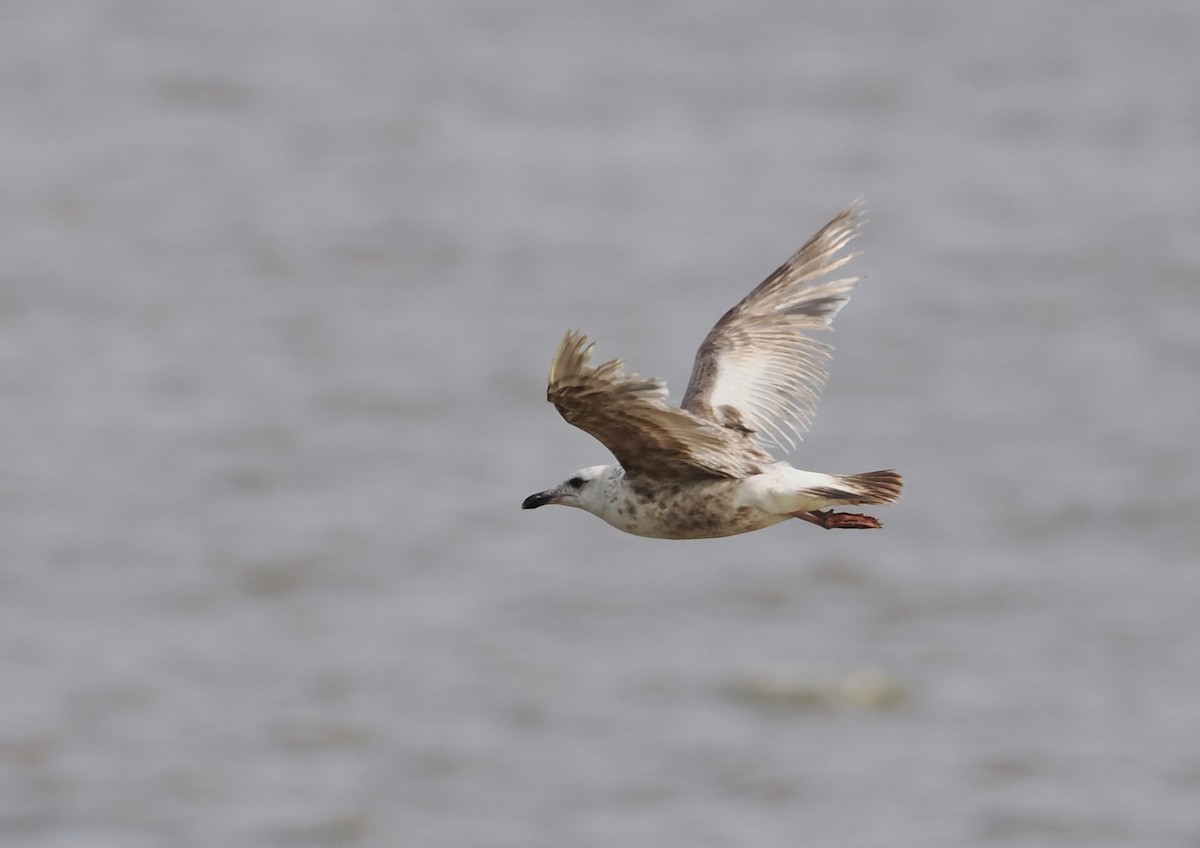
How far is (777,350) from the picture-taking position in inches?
419

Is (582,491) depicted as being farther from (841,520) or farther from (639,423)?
(841,520)

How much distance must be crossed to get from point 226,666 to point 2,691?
294cm

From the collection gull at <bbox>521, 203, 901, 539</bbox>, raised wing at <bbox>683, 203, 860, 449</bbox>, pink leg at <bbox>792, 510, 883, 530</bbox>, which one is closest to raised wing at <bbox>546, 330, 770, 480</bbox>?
gull at <bbox>521, 203, 901, 539</bbox>

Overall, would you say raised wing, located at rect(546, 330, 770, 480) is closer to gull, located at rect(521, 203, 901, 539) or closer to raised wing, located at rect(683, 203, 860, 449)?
gull, located at rect(521, 203, 901, 539)

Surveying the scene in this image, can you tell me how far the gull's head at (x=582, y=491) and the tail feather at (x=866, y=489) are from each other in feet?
3.23

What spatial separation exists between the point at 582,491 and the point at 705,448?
75 cm

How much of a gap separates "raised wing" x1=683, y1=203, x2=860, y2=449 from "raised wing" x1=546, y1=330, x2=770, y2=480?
943 millimetres

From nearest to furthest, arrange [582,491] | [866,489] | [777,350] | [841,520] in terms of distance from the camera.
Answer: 1. [866,489]
2. [841,520]
3. [582,491]
4. [777,350]

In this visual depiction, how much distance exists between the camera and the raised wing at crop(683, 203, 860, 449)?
33.8ft

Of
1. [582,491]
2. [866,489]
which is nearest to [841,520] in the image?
[866,489]

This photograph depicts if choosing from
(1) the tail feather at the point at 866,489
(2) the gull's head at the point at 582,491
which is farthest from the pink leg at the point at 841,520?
(2) the gull's head at the point at 582,491

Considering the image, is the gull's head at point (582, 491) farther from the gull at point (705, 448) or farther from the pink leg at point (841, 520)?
the pink leg at point (841, 520)

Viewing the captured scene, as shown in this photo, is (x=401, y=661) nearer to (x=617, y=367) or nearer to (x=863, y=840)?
(x=863, y=840)

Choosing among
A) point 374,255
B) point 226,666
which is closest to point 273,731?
point 226,666
